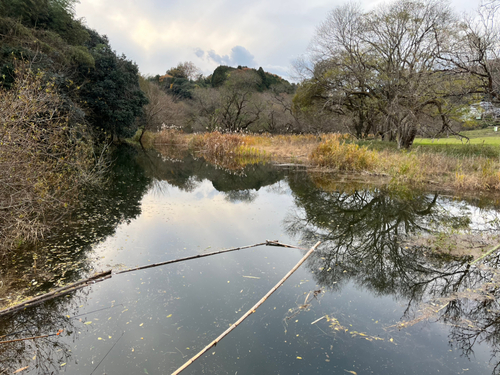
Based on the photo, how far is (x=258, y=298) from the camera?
3094mm

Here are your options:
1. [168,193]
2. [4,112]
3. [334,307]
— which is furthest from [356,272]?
[168,193]

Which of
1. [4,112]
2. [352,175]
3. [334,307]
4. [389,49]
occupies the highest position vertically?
[389,49]

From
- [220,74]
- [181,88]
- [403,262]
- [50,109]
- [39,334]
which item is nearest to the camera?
[39,334]

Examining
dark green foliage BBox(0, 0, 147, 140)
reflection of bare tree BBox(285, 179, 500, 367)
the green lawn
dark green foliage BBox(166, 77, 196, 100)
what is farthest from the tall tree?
dark green foliage BBox(166, 77, 196, 100)

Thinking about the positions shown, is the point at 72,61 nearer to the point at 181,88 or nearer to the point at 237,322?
the point at 237,322

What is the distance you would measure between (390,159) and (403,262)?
7850 mm

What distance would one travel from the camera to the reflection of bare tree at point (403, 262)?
2898mm

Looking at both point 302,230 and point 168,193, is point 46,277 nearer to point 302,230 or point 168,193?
point 302,230

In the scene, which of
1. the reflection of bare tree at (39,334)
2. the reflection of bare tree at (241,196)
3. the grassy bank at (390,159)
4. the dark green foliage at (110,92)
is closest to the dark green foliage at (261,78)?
the dark green foliage at (110,92)

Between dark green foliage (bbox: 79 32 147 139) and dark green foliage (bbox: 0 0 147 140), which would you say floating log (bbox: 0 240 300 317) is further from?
dark green foliage (bbox: 79 32 147 139)

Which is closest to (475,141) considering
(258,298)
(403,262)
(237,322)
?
(403,262)

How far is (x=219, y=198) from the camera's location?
7688mm

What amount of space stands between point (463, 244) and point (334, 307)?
111 inches

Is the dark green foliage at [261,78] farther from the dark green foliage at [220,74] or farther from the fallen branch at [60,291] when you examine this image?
the fallen branch at [60,291]
